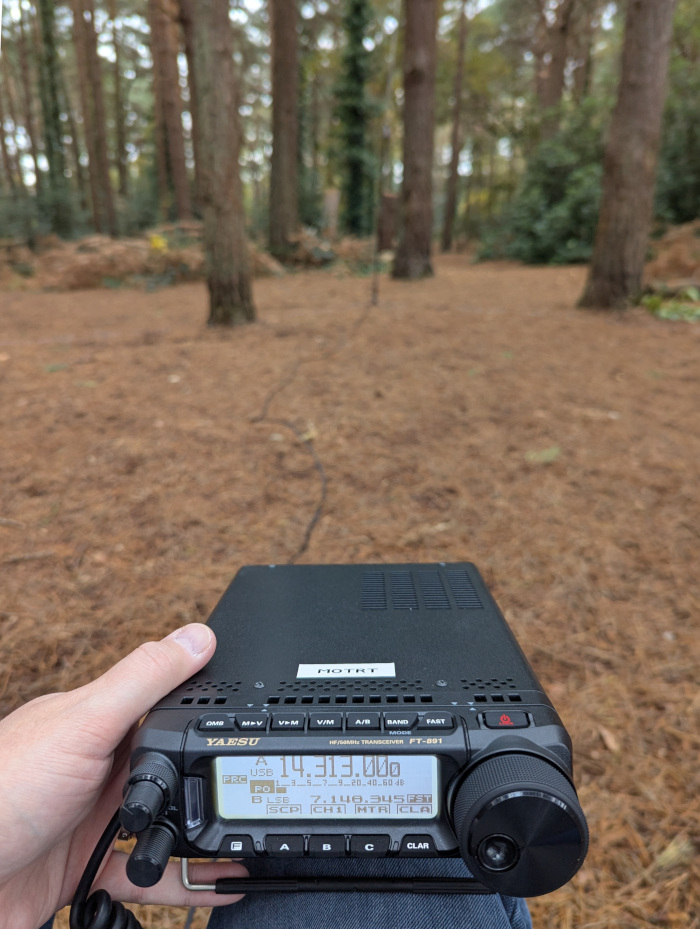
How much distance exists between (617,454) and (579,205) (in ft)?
31.2

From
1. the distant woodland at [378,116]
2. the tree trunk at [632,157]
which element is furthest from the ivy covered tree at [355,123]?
the tree trunk at [632,157]

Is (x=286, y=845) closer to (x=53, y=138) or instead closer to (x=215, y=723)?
(x=215, y=723)

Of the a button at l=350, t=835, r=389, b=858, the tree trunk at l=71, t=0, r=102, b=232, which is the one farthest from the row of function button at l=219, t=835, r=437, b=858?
the tree trunk at l=71, t=0, r=102, b=232

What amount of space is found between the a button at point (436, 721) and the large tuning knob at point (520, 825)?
0.06 meters

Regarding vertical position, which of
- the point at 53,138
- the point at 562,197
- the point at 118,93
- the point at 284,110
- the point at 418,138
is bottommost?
the point at 562,197

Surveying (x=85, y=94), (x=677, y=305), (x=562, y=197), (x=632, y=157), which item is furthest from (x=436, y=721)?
(x=85, y=94)

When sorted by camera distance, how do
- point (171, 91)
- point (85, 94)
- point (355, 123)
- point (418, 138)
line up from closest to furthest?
1. point (418, 138)
2. point (171, 91)
3. point (355, 123)
4. point (85, 94)

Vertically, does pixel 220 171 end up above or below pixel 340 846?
above

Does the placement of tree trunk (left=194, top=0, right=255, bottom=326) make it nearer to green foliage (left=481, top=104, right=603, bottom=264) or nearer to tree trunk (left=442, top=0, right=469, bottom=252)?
green foliage (left=481, top=104, right=603, bottom=264)

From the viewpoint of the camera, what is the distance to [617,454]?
2809 mm

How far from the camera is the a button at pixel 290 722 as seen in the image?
68cm

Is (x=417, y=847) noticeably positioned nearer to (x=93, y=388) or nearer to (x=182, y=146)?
(x=93, y=388)

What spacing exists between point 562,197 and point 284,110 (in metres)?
5.90

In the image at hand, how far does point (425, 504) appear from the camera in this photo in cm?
242
